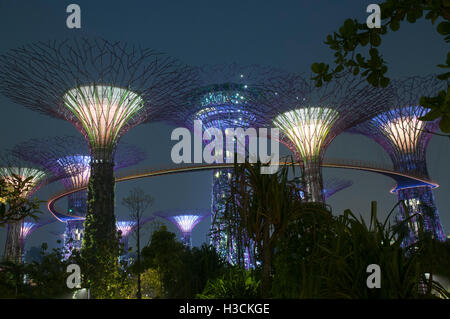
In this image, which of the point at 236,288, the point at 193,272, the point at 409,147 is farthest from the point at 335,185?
the point at 236,288

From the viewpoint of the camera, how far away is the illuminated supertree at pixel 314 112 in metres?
24.6

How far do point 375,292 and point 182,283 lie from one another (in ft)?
23.7

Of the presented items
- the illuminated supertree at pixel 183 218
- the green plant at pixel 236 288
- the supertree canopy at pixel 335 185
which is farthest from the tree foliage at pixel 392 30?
the illuminated supertree at pixel 183 218

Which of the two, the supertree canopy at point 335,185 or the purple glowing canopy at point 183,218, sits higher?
the supertree canopy at point 335,185

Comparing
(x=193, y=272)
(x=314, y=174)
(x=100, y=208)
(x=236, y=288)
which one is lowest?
(x=193, y=272)

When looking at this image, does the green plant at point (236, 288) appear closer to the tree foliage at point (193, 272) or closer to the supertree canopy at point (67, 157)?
the tree foliage at point (193, 272)

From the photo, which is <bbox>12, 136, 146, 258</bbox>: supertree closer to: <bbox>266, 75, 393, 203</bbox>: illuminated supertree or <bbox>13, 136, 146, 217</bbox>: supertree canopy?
<bbox>13, 136, 146, 217</bbox>: supertree canopy

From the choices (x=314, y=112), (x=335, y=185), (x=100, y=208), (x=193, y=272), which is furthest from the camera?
(x=335, y=185)

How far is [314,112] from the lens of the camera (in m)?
26.4

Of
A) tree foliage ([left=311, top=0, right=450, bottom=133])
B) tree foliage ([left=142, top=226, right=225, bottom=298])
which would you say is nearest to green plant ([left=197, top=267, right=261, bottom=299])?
tree foliage ([left=142, top=226, right=225, bottom=298])

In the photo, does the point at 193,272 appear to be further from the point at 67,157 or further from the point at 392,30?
the point at 67,157

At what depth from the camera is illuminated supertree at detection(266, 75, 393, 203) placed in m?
24.6
